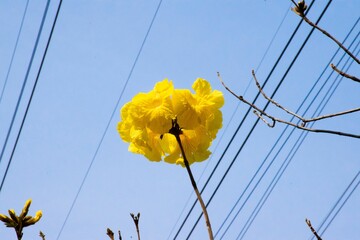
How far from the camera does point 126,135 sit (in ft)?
4.11

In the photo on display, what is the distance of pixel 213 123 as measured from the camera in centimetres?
121

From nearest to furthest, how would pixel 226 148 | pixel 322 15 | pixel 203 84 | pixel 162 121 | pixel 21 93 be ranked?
pixel 162 121 < pixel 203 84 < pixel 322 15 < pixel 21 93 < pixel 226 148

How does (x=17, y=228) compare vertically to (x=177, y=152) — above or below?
below

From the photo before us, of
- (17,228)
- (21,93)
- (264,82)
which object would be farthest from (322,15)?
(17,228)

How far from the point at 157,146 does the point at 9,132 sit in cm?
413

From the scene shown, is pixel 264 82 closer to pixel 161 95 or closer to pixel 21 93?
pixel 21 93

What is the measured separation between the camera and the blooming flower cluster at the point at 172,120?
1.16 meters

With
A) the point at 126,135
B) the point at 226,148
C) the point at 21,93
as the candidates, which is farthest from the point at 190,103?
the point at 226,148

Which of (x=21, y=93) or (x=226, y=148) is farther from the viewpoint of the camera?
(x=226, y=148)

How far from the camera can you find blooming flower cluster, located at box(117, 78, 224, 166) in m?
1.16

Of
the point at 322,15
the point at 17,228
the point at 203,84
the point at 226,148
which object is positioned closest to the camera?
the point at 17,228

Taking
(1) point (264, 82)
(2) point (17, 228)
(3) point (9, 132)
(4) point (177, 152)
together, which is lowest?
(2) point (17, 228)

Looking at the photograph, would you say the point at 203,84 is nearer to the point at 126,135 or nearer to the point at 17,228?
the point at 126,135

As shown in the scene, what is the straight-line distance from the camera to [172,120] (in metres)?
1.14
